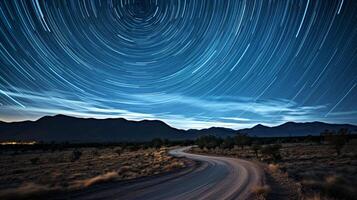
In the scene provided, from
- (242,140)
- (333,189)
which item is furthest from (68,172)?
(242,140)

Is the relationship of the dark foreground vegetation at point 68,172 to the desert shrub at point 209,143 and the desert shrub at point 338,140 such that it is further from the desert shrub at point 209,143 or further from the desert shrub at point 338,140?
the desert shrub at point 338,140

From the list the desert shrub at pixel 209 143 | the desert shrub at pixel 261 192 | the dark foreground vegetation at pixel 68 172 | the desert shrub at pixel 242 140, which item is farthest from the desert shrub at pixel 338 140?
the desert shrub at pixel 209 143

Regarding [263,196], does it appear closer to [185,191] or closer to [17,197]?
[185,191]

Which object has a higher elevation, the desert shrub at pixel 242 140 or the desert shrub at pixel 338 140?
the desert shrub at pixel 242 140

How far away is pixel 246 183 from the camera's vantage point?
1831 cm

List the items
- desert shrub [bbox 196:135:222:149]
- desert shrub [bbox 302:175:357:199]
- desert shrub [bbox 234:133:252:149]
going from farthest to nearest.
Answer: desert shrub [bbox 196:135:222:149] → desert shrub [bbox 234:133:252:149] → desert shrub [bbox 302:175:357:199]

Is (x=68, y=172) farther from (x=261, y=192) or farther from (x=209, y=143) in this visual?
(x=209, y=143)

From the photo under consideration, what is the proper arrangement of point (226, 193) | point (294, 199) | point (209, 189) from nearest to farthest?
point (294, 199) < point (226, 193) < point (209, 189)

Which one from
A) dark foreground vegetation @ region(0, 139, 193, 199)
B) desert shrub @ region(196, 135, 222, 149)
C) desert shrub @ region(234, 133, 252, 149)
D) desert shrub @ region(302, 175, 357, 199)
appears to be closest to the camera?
desert shrub @ region(302, 175, 357, 199)

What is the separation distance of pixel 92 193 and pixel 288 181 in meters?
12.9

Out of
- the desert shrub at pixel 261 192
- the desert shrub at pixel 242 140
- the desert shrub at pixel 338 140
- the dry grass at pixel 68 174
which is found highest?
the desert shrub at pixel 242 140

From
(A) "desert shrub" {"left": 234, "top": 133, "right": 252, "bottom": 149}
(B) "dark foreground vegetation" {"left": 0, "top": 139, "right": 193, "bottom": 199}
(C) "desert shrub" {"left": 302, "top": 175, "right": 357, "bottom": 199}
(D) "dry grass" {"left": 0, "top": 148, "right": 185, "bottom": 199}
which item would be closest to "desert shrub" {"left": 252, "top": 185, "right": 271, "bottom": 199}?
(C) "desert shrub" {"left": 302, "top": 175, "right": 357, "bottom": 199}

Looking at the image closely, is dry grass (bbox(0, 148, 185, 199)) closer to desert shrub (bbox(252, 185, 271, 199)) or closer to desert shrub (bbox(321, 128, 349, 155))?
desert shrub (bbox(252, 185, 271, 199))

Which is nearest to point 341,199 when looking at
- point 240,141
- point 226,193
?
point 226,193
